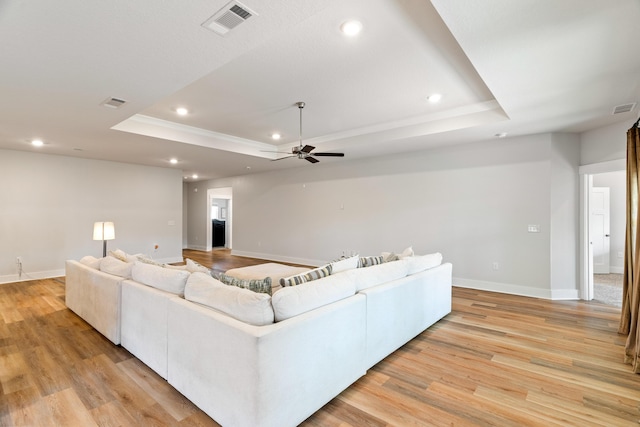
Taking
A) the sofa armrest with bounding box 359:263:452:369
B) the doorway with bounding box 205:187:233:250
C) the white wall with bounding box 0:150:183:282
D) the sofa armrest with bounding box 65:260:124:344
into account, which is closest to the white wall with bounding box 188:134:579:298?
the sofa armrest with bounding box 359:263:452:369

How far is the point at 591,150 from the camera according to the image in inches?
182

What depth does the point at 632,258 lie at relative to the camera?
3.26 metres

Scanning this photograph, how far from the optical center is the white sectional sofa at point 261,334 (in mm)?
1729

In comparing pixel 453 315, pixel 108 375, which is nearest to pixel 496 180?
pixel 453 315

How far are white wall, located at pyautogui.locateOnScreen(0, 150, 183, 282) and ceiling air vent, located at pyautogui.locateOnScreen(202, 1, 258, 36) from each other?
6.46m

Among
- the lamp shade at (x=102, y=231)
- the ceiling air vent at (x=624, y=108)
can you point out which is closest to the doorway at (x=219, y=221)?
the lamp shade at (x=102, y=231)

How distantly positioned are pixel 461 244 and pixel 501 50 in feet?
12.5

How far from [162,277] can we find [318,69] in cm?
256

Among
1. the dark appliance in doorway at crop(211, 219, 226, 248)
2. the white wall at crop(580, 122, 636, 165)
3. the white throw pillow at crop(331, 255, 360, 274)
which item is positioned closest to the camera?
the white throw pillow at crop(331, 255, 360, 274)

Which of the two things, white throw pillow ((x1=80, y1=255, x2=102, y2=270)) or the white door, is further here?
the white door

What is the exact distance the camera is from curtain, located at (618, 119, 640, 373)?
2.81 meters

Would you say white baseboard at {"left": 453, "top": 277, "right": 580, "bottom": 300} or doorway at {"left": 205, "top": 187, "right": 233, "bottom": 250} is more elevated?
doorway at {"left": 205, "top": 187, "right": 233, "bottom": 250}

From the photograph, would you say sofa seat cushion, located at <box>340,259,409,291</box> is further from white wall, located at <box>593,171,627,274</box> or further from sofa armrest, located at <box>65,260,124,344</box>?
white wall, located at <box>593,171,627,274</box>

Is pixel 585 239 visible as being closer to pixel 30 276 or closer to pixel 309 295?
pixel 309 295
